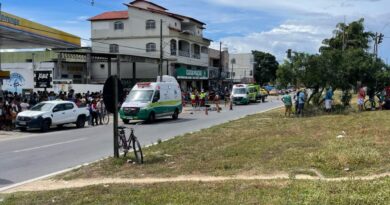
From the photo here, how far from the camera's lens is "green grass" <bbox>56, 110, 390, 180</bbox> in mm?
10824

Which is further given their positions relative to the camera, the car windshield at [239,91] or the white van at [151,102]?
the car windshield at [239,91]

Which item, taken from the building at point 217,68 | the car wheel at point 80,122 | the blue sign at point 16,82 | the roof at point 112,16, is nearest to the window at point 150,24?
the roof at point 112,16

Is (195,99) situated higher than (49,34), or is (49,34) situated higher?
(49,34)

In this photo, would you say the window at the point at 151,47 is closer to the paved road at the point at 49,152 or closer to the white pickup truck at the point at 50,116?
the white pickup truck at the point at 50,116

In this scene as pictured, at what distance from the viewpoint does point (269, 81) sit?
13050 cm

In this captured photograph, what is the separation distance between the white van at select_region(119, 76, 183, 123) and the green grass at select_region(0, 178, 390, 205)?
1907 centimetres

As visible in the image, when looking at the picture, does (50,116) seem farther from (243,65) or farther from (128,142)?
(243,65)

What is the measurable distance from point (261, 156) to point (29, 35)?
2003cm

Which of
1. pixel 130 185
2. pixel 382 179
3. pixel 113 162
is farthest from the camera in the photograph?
pixel 113 162

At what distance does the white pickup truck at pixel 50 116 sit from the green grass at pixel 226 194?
53.1ft

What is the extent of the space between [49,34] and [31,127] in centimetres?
775

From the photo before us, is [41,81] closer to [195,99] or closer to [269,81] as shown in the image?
[195,99]

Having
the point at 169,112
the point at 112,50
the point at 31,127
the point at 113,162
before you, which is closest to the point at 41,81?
the point at 169,112

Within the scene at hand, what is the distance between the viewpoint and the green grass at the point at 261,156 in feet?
35.5
